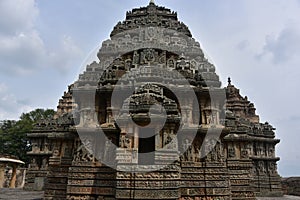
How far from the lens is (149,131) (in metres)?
→ 7.32

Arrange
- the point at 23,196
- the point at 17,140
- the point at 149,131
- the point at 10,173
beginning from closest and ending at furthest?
the point at 149,131
the point at 23,196
the point at 10,173
the point at 17,140

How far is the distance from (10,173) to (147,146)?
24903mm

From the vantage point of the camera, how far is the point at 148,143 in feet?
24.7

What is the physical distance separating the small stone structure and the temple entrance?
1705 centimetres

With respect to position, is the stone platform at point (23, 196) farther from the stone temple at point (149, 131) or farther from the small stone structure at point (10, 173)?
the small stone structure at point (10, 173)

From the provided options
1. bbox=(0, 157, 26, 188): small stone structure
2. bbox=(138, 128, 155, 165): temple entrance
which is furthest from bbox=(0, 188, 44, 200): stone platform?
bbox=(138, 128, 155, 165): temple entrance

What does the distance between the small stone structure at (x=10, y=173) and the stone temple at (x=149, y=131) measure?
1375cm

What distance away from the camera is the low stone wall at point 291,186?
74.6 feet

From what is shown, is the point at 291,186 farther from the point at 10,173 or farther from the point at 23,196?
the point at 10,173

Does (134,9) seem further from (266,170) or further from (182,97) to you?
(266,170)

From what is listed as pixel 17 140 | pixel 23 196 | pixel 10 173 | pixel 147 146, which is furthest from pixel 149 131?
pixel 17 140

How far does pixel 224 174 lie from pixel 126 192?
3059 mm

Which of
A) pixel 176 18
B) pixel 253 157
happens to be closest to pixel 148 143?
pixel 176 18

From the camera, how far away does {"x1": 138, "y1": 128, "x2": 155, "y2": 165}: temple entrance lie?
7.22 metres
